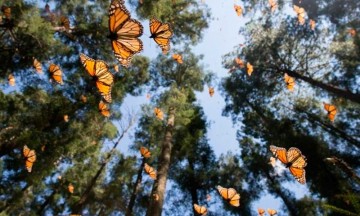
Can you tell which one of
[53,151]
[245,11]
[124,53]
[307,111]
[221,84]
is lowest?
[124,53]

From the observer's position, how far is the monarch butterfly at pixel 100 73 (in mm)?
4836

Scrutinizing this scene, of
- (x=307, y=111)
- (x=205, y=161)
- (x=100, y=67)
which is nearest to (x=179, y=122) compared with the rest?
(x=205, y=161)

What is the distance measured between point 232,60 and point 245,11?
2.78 meters

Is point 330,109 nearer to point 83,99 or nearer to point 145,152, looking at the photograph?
point 145,152

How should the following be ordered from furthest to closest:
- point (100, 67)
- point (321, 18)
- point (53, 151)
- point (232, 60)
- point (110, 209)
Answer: point (232, 60)
point (321, 18)
point (110, 209)
point (53, 151)
point (100, 67)

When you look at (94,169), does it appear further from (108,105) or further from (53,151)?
(53,151)

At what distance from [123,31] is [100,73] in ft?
4.18

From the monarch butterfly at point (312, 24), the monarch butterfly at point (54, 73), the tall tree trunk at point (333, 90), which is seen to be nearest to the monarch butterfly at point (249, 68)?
the tall tree trunk at point (333, 90)

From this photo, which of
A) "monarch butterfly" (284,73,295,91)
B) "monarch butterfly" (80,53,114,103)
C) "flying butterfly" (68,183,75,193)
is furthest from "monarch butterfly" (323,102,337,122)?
"flying butterfly" (68,183,75,193)

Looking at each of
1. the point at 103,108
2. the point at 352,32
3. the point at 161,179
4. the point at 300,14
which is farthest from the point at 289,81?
the point at 161,179

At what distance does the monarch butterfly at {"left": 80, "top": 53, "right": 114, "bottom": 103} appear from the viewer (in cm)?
484

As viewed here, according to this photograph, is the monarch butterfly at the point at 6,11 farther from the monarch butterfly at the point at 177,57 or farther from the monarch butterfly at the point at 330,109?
the monarch butterfly at the point at 330,109

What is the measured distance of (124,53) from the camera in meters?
4.66

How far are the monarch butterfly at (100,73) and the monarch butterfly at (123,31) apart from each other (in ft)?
1.25
